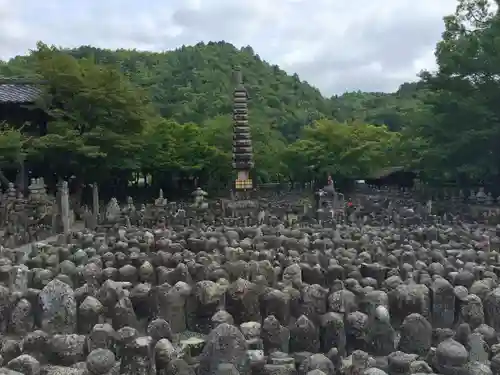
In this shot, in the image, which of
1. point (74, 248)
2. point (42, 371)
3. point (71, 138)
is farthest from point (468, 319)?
point (71, 138)

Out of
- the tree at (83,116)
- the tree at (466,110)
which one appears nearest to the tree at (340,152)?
the tree at (466,110)

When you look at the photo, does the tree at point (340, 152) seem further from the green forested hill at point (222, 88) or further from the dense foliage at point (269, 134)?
the green forested hill at point (222, 88)

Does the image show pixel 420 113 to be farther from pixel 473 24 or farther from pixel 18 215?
pixel 18 215

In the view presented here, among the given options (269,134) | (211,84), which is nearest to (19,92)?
Result: (269,134)

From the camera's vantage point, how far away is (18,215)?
19438 mm

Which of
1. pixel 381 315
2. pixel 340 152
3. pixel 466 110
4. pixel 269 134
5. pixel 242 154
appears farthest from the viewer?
pixel 269 134

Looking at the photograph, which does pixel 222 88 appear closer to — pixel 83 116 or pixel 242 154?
pixel 242 154

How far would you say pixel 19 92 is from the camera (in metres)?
26.2

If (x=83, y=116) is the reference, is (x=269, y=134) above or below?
above

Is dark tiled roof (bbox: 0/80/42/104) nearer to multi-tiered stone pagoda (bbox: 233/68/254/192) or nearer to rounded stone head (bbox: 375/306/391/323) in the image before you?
multi-tiered stone pagoda (bbox: 233/68/254/192)

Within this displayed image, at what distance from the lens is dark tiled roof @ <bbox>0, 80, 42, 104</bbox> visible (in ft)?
83.3

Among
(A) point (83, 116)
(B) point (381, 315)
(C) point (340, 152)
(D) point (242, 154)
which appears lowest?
(B) point (381, 315)

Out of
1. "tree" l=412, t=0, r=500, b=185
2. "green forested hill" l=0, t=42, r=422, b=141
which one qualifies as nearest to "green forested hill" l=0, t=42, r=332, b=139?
"green forested hill" l=0, t=42, r=422, b=141

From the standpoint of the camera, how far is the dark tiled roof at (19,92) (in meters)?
25.4
